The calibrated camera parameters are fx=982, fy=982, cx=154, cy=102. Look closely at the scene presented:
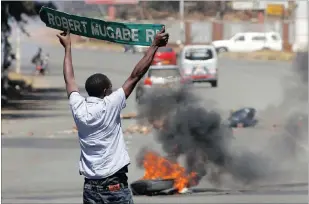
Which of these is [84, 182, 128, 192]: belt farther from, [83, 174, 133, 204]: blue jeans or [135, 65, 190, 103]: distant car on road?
[135, 65, 190, 103]: distant car on road

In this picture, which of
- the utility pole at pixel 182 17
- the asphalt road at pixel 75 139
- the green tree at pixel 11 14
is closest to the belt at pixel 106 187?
the asphalt road at pixel 75 139

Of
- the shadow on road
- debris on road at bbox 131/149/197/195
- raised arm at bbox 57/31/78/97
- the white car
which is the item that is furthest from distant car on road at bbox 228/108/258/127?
raised arm at bbox 57/31/78/97

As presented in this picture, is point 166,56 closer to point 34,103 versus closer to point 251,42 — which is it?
point 34,103

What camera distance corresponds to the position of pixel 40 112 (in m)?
30.4

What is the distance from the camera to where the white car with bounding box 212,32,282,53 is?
137 ft

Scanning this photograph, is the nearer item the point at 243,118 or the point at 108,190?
the point at 108,190

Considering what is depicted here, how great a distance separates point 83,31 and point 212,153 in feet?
25.4

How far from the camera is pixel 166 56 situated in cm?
3612

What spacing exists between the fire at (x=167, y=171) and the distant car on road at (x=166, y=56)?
20.5 m

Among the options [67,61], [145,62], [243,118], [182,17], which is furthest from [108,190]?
[182,17]

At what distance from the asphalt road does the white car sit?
967 millimetres

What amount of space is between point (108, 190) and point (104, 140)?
320 mm

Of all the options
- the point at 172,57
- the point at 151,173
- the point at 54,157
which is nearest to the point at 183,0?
the point at 172,57

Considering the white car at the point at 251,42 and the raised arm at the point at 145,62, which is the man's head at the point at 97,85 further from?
the white car at the point at 251,42
